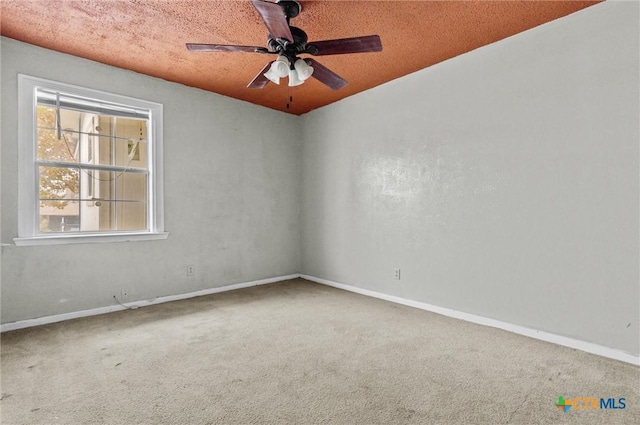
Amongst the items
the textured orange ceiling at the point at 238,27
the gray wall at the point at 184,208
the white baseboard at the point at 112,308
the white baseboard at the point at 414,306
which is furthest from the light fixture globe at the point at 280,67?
the white baseboard at the point at 112,308

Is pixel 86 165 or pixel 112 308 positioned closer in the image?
pixel 86 165

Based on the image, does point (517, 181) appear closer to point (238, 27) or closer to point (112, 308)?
point (238, 27)

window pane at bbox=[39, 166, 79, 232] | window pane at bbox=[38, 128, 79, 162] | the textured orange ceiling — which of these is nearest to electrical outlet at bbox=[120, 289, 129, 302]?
window pane at bbox=[39, 166, 79, 232]

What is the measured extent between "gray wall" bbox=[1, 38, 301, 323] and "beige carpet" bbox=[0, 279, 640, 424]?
1.48 ft

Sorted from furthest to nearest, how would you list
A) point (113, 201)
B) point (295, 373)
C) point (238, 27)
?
point (113, 201), point (238, 27), point (295, 373)

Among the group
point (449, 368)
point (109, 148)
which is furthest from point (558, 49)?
point (109, 148)

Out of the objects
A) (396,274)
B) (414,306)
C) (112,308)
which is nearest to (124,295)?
(112,308)

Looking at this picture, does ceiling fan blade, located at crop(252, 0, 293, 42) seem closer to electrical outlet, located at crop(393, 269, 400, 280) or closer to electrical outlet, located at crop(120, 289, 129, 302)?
electrical outlet, located at crop(393, 269, 400, 280)

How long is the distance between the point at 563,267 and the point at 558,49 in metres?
1.78

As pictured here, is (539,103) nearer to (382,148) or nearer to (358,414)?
(382,148)

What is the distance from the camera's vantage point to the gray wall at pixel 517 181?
2.36 metres

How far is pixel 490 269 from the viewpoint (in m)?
3.02

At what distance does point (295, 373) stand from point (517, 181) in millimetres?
2437

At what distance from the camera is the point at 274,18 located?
1925 mm
